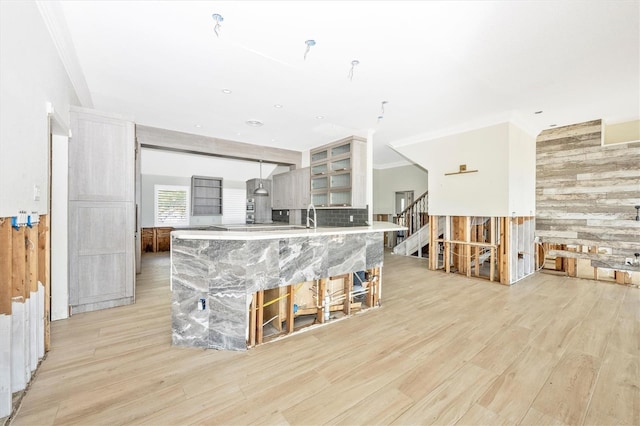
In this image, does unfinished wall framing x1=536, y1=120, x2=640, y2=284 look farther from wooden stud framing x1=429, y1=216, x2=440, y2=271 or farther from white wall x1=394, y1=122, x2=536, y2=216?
wooden stud framing x1=429, y1=216, x2=440, y2=271

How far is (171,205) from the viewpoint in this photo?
821 cm

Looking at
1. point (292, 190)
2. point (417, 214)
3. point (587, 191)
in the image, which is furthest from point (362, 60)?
point (417, 214)

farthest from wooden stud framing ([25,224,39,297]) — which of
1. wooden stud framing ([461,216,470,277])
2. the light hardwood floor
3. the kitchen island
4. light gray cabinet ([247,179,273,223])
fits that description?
light gray cabinet ([247,179,273,223])

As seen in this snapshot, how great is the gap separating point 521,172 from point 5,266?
6702mm

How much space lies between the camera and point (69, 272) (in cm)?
315

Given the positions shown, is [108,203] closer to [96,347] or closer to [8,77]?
[96,347]

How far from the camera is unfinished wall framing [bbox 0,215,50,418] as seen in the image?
1597 mm

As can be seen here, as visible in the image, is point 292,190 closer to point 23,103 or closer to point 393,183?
point 393,183

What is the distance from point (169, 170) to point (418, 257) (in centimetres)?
768

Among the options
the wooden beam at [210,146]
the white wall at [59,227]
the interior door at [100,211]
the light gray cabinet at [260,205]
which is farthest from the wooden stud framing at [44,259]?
the light gray cabinet at [260,205]

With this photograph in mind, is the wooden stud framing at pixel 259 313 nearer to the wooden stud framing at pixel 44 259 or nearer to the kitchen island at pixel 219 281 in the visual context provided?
the kitchen island at pixel 219 281

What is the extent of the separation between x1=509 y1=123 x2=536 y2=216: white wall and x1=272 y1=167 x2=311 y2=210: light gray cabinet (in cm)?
408

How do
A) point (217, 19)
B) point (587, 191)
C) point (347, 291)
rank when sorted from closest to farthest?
point (217, 19) → point (347, 291) → point (587, 191)

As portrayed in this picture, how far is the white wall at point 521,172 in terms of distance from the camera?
4.63 m
